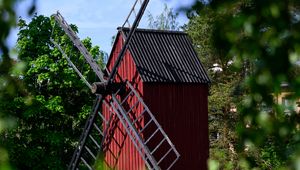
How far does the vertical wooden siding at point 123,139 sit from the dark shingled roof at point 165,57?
0.30 m

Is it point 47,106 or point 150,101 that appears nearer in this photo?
point 150,101

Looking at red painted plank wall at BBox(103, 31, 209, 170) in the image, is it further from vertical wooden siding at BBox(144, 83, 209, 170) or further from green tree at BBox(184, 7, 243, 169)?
green tree at BBox(184, 7, 243, 169)

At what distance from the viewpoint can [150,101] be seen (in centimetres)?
1755

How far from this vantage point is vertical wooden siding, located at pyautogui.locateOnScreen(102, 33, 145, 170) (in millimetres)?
17562

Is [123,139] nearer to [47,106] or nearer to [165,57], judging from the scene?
[165,57]

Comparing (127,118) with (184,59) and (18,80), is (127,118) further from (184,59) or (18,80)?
(18,80)

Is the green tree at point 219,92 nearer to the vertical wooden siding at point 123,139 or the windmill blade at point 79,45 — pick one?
the windmill blade at point 79,45

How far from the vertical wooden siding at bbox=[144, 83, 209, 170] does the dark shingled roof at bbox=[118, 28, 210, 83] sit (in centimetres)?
23

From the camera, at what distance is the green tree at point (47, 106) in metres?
25.4

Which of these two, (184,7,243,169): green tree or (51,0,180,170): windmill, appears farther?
(184,7,243,169): green tree

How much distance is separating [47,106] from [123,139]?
8.36 meters

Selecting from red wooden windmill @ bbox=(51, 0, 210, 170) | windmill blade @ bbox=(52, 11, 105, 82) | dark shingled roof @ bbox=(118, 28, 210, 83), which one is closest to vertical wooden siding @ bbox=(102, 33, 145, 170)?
red wooden windmill @ bbox=(51, 0, 210, 170)

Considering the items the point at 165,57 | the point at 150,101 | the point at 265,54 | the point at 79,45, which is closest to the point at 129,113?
the point at 150,101

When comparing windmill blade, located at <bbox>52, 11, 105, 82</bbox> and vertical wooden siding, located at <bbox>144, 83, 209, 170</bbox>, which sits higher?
windmill blade, located at <bbox>52, 11, 105, 82</bbox>
